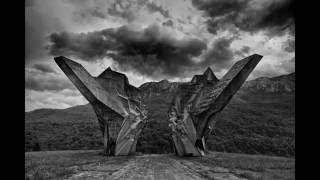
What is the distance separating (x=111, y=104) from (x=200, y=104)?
569 centimetres

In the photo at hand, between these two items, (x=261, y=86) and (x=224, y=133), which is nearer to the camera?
(x=224, y=133)

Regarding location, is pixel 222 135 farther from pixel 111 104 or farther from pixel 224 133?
pixel 111 104

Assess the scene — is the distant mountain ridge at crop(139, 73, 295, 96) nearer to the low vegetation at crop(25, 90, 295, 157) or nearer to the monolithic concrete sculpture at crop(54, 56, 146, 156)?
the low vegetation at crop(25, 90, 295, 157)

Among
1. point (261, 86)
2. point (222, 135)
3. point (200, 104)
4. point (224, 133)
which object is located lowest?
point (222, 135)

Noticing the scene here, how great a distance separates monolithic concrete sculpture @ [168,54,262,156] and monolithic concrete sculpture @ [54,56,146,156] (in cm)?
296

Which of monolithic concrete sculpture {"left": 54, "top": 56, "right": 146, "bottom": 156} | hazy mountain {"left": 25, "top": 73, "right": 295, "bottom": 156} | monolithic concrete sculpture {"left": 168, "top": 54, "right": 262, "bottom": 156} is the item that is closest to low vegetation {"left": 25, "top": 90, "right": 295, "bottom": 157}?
hazy mountain {"left": 25, "top": 73, "right": 295, "bottom": 156}

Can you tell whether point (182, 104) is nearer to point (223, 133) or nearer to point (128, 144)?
point (128, 144)

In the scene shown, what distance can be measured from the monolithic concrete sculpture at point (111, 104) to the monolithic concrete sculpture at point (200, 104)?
296 centimetres

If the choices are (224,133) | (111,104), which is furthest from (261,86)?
(111,104)

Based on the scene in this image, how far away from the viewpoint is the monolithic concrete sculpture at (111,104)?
13.6 m

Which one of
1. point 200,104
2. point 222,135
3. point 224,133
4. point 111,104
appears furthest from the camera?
point 224,133

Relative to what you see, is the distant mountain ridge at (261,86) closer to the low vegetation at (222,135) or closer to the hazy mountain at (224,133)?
the hazy mountain at (224,133)

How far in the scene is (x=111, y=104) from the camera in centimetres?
1532

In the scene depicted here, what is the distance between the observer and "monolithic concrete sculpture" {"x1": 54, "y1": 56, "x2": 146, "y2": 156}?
44.7 feet
